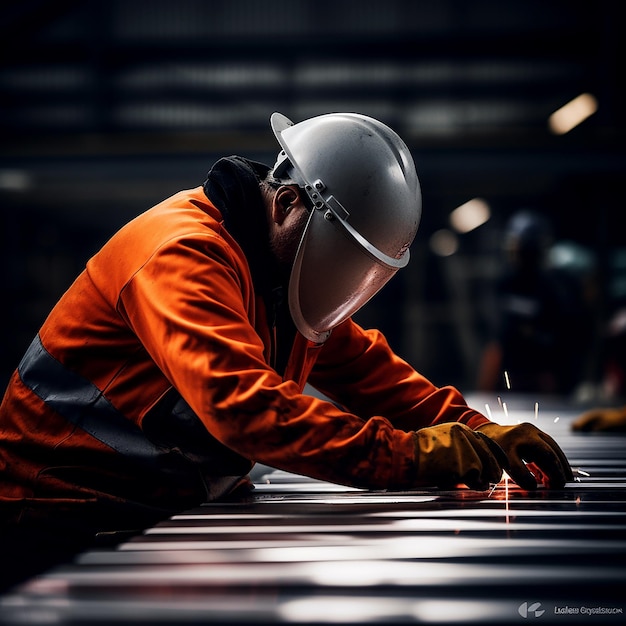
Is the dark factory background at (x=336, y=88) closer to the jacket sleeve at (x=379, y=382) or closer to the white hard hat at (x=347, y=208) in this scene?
the jacket sleeve at (x=379, y=382)

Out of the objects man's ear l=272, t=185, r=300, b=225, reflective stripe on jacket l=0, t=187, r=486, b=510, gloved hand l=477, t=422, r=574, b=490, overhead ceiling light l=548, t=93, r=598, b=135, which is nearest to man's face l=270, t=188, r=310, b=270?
man's ear l=272, t=185, r=300, b=225

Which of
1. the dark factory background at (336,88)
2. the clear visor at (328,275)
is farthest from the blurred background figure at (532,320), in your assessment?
the dark factory background at (336,88)

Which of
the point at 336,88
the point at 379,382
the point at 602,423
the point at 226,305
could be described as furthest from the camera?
the point at 336,88

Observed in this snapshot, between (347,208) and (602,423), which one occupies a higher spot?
(347,208)

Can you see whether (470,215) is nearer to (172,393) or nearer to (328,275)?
(328,275)

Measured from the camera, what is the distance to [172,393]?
1.62 metres

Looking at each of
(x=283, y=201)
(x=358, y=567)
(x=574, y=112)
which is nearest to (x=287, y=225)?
(x=283, y=201)

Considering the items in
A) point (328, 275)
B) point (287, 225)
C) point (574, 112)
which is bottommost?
point (328, 275)

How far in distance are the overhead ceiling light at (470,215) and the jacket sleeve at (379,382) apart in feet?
25.3

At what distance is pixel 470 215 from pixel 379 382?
7.95m

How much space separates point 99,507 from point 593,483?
3.29 feet

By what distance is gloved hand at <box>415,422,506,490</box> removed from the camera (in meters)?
1.46

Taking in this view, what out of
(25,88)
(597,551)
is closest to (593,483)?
(597,551)

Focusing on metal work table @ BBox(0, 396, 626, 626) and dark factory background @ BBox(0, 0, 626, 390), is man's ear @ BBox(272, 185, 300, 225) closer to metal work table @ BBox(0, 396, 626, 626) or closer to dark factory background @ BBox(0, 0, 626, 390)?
metal work table @ BBox(0, 396, 626, 626)
